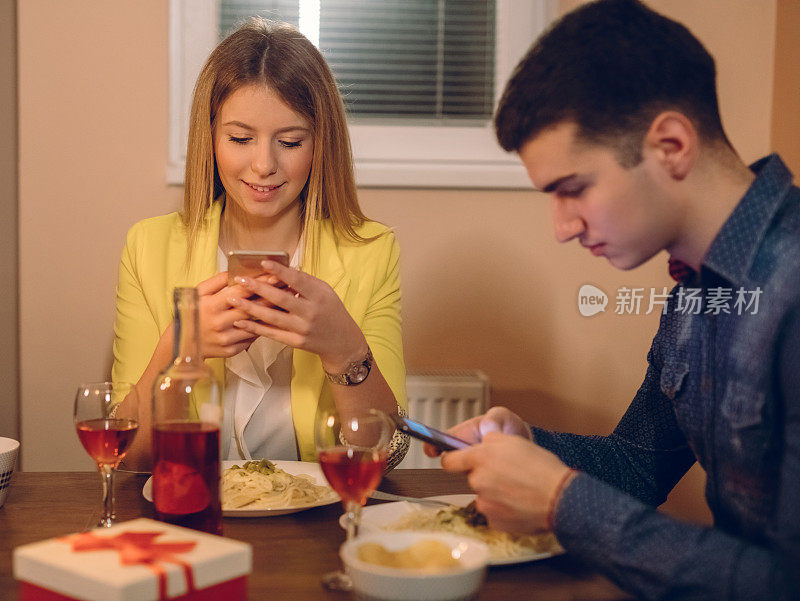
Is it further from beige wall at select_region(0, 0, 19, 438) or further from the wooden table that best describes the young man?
beige wall at select_region(0, 0, 19, 438)

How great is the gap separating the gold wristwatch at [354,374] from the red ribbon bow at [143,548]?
0.82m

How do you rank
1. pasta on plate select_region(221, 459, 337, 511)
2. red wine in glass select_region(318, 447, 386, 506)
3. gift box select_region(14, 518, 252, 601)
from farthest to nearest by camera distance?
1. pasta on plate select_region(221, 459, 337, 511)
2. red wine in glass select_region(318, 447, 386, 506)
3. gift box select_region(14, 518, 252, 601)

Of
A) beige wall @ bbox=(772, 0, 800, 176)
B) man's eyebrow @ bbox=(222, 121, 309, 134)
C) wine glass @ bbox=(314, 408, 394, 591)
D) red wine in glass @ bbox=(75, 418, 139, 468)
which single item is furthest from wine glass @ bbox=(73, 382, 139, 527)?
beige wall @ bbox=(772, 0, 800, 176)

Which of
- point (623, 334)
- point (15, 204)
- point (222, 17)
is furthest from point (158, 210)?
point (623, 334)

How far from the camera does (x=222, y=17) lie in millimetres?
2469

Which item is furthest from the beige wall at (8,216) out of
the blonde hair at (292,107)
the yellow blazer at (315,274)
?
the blonde hair at (292,107)

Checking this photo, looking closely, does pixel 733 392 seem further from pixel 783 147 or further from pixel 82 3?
pixel 82 3

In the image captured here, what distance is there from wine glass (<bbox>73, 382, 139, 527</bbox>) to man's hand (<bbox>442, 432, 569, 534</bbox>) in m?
0.49

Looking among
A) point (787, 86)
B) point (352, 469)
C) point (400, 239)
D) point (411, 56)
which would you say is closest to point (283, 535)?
point (352, 469)

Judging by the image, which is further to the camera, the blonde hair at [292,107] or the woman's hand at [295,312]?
the blonde hair at [292,107]

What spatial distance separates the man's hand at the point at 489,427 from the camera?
49.8 inches

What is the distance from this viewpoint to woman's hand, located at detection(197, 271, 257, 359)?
1554 mm

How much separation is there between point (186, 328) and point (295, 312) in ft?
1.67

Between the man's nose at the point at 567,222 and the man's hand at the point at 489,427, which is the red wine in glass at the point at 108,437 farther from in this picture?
the man's nose at the point at 567,222
